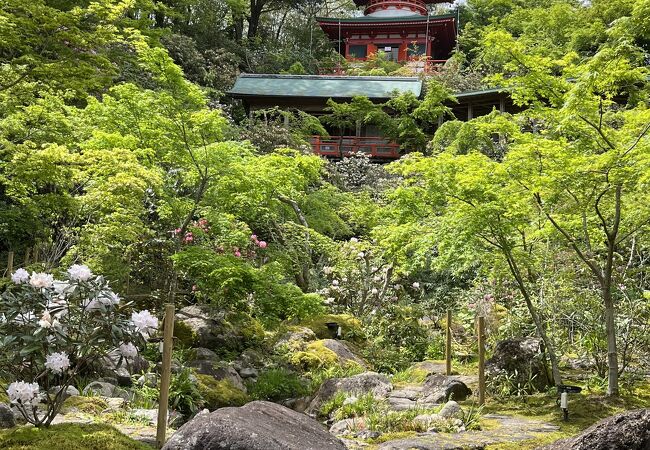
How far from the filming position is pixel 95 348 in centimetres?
411

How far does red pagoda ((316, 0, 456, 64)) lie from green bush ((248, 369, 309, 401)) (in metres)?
26.8

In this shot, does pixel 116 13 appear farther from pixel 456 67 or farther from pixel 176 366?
pixel 456 67

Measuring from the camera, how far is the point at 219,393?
25.8 ft

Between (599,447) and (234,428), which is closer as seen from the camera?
(234,428)

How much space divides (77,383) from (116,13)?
526 centimetres

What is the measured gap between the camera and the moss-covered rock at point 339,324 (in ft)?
38.8

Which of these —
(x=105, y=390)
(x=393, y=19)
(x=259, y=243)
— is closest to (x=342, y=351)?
(x=259, y=243)

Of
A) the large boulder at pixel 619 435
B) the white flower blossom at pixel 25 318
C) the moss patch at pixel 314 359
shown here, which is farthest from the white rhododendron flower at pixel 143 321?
the moss patch at pixel 314 359

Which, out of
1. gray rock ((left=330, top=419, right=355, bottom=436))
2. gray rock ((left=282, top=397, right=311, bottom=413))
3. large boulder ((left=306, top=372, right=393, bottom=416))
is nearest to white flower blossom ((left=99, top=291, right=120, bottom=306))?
gray rock ((left=330, top=419, right=355, bottom=436))

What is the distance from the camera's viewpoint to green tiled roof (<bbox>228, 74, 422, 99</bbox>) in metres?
25.5

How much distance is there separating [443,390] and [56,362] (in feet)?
18.6

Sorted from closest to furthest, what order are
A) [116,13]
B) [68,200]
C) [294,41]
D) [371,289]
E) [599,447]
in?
[599,447] < [68,200] < [116,13] < [371,289] < [294,41]

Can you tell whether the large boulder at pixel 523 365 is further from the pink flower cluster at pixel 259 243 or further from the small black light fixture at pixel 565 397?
the pink flower cluster at pixel 259 243

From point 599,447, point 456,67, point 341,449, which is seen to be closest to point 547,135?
point 599,447
